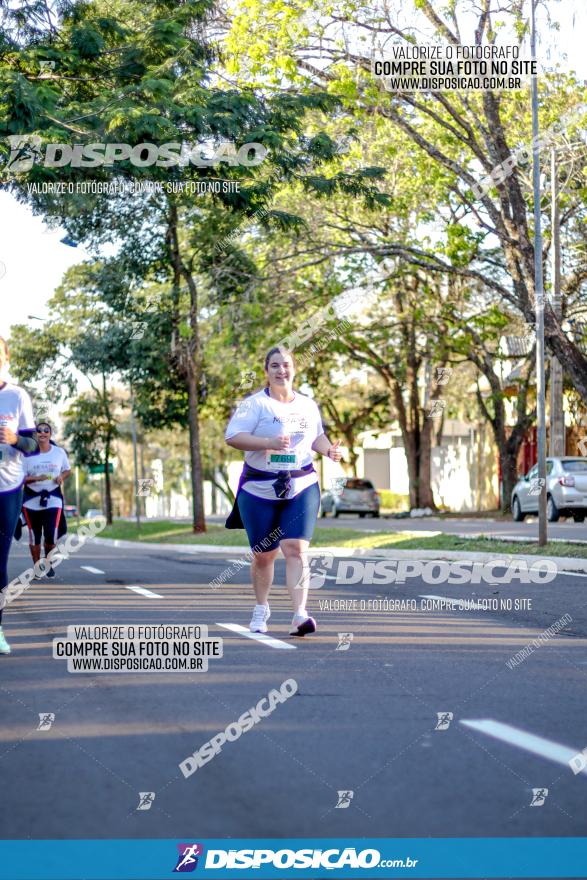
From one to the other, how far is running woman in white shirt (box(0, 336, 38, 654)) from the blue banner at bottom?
4591mm

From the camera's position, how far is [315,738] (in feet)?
18.4

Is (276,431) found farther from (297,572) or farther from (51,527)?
(51,527)

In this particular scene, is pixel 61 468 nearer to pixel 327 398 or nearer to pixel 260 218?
pixel 260 218

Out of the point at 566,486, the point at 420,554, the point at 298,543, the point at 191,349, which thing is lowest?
the point at 420,554

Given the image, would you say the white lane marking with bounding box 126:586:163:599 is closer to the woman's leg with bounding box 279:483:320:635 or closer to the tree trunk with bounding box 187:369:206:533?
the woman's leg with bounding box 279:483:320:635

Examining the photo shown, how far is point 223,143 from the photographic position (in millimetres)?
16719

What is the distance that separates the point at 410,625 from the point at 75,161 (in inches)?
333

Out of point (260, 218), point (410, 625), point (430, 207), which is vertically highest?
point (430, 207)

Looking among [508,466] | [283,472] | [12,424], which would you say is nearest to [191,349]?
[508,466]

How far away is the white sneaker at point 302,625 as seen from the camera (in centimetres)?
903

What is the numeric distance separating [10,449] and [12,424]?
176 millimetres

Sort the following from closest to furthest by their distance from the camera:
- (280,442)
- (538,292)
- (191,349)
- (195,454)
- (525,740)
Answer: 1. (525,740)
2. (280,442)
3. (538,292)
4. (191,349)
5. (195,454)

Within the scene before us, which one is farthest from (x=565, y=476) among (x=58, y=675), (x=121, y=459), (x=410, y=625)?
(x=121, y=459)

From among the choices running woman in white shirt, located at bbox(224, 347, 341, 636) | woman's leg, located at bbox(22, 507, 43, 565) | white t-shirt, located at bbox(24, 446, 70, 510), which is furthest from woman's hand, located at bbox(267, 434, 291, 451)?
woman's leg, located at bbox(22, 507, 43, 565)
